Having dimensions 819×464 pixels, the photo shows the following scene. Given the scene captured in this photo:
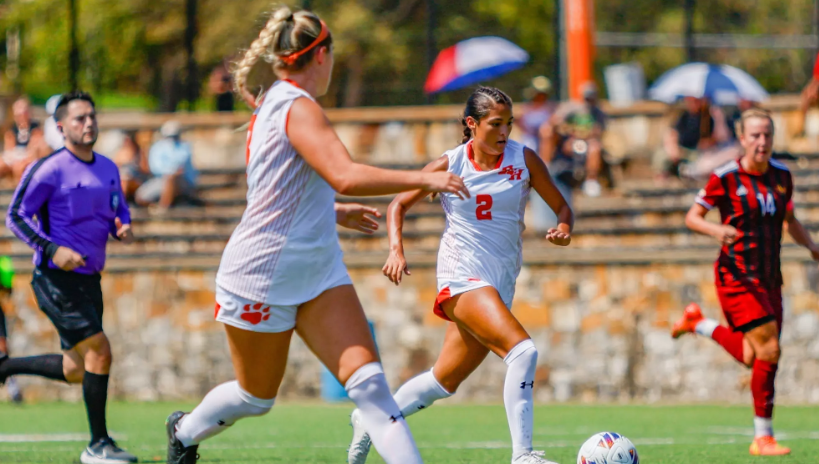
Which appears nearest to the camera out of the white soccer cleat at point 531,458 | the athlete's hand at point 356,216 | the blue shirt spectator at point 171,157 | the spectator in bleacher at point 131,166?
the athlete's hand at point 356,216

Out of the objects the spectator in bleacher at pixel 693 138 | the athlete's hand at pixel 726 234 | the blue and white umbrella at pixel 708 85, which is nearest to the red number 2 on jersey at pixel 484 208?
the athlete's hand at pixel 726 234

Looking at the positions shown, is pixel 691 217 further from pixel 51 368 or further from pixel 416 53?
pixel 416 53

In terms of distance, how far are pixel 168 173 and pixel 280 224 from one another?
11372mm

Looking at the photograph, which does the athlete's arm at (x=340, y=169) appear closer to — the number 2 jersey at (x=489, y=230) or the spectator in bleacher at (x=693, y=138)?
the number 2 jersey at (x=489, y=230)

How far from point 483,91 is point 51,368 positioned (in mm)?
3731

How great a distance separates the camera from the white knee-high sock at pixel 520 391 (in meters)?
6.21

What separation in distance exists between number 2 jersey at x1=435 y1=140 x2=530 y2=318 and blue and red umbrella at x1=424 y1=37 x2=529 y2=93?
10.5 m

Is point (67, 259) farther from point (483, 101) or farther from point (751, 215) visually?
point (751, 215)

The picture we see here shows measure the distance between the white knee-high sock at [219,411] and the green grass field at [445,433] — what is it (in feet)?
7.28

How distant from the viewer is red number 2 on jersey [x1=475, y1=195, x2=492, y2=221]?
6786 millimetres

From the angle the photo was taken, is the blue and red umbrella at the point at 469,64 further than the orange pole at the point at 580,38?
No

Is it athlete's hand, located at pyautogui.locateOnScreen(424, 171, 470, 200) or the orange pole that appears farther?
the orange pole

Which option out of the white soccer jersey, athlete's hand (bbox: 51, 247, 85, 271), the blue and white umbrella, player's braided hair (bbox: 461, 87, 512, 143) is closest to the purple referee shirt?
athlete's hand (bbox: 51, 247, 85, 271)

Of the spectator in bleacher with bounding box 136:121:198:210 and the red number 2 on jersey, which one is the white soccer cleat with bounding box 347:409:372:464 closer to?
the red number 2 on jersey
